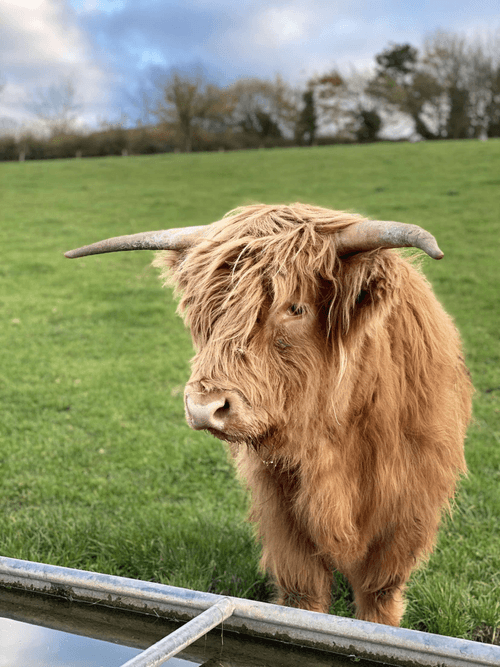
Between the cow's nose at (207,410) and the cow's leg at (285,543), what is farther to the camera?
the cow's leg at (285,543)

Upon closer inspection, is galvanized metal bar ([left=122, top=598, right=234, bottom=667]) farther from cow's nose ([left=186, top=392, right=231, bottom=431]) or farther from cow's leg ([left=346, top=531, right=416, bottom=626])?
cow's leg ([left=346, top=531, right=416, bottom=626])

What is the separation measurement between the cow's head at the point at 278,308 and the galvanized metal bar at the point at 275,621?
531 millimetres

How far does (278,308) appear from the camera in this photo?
1.94 meters

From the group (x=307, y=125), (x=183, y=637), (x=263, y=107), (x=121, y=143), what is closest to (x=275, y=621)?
(x=183, y=637)

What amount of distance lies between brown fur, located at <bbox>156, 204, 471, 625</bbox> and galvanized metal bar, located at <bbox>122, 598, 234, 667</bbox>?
51 cm

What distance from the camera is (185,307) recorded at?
2.27 meters

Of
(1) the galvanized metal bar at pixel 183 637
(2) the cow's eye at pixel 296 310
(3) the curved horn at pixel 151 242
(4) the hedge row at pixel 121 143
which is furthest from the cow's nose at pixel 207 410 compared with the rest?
(4) the hedge row at pixel 121 143

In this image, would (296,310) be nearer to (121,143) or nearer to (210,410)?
(210,410)

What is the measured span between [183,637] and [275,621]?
0.31 m

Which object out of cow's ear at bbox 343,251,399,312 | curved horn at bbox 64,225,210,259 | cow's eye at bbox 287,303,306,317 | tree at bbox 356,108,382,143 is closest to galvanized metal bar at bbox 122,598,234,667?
cow's eye at bbox 287,303,306,317

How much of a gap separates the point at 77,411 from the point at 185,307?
3.86 meters

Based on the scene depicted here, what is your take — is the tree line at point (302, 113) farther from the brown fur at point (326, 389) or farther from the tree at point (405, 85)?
the brown fur at point (326, 389)

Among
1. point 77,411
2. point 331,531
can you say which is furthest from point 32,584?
point 77,411

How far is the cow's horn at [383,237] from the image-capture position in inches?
65.1
